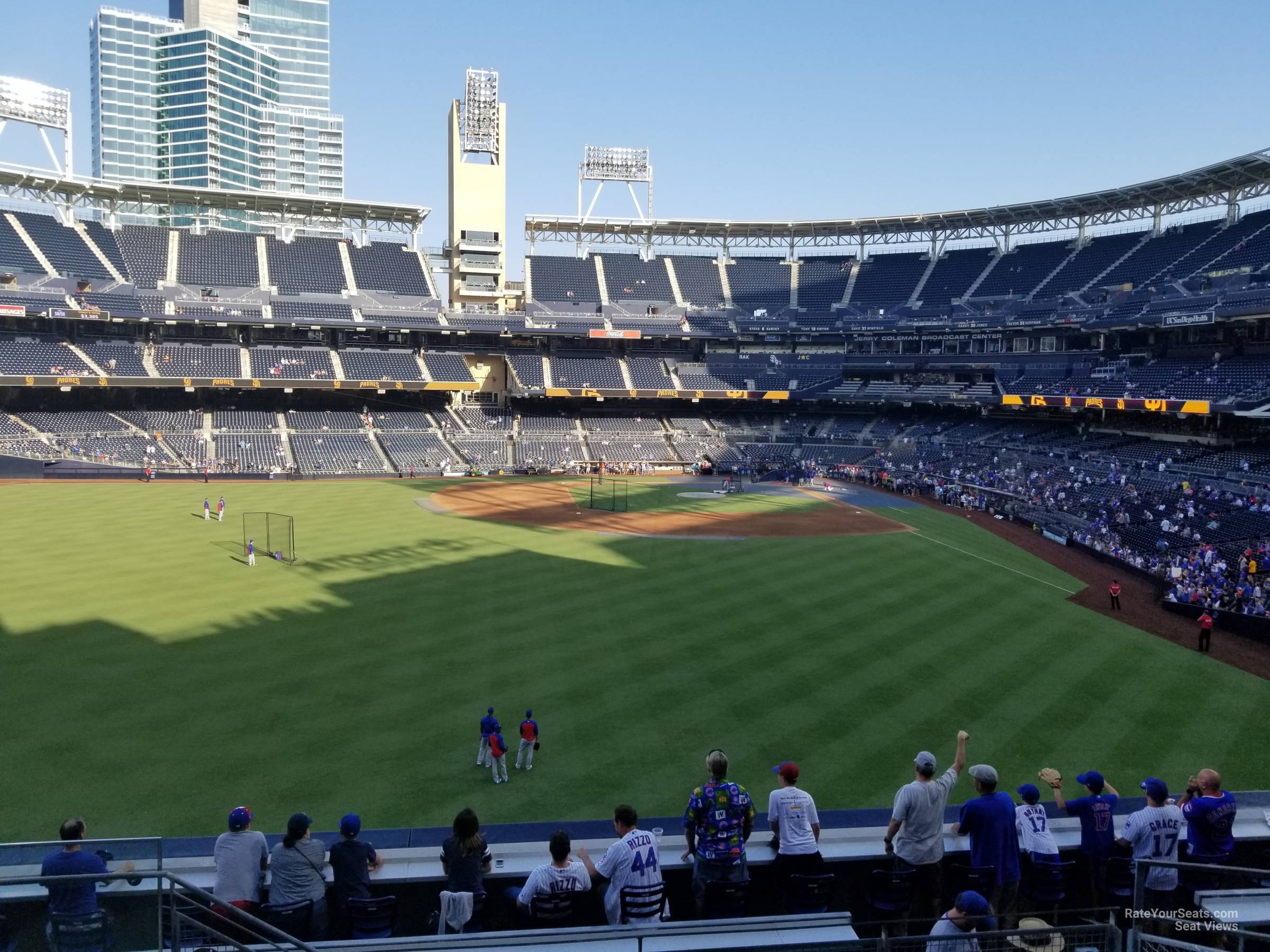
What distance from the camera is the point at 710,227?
82688mm

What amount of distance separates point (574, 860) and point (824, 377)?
239ft

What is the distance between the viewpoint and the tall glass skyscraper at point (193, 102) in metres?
137

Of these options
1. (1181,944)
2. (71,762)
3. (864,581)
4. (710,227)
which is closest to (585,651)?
(71,762)

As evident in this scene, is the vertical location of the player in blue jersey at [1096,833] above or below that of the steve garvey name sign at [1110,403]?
below

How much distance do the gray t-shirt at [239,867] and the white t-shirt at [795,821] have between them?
15.4 ft

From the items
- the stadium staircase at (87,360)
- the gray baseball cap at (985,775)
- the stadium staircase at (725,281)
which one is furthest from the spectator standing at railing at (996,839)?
the stadium staircase at (725,281)

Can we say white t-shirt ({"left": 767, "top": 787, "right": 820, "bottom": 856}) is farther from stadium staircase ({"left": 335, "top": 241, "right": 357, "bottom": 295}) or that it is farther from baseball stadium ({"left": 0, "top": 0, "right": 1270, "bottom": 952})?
stadium staircase ({"left": 335, "top": 241, "right": 357, "bottom": 295})

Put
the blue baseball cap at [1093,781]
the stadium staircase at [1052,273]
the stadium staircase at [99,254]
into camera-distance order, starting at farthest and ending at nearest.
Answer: the stadium staircase at [1052,273]
the stadium staircase at [99,254]
the blue baseball cap at [1093,781]

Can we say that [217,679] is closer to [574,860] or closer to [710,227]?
[574,860]

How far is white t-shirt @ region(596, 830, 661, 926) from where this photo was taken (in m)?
6.85

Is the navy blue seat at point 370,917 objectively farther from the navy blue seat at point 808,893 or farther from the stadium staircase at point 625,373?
the stadium staircase at point 625,373

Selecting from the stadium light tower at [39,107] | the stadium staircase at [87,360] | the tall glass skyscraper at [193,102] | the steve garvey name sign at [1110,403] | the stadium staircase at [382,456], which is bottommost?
the stadium staircase at [382,456]

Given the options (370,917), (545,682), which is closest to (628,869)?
(370,917)

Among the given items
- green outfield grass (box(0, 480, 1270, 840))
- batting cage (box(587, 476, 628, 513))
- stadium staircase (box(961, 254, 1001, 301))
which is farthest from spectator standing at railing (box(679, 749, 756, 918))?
stadium staircase (box(961, 254, 1001, 301))
